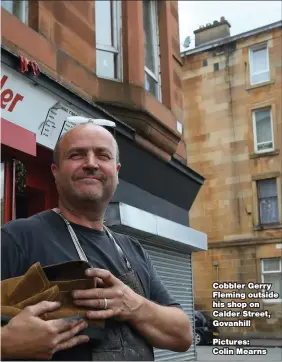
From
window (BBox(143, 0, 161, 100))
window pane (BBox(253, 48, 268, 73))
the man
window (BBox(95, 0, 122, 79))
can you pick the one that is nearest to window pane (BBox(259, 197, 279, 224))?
window pane (BBox(253, 48, 268, 73))

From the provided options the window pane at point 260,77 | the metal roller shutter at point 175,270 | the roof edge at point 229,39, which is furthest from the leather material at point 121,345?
the roof edge at point 229,39

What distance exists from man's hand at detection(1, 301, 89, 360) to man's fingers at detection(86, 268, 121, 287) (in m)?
0.14

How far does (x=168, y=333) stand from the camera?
6.03ft

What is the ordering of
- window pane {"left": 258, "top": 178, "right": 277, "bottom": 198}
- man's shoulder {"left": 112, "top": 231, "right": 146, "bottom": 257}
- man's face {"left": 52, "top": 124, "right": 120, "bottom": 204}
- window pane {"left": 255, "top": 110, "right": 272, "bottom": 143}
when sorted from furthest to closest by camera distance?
window pane {"left": 255, "top": 110, "right": 272, "bottom": 143}
window pane {"left": 258, "top": 178, "right": 277, "bottom": 198}
man's shoulder {"left": 112, "top": 231, "right": 146, "bottom": 257}
man's face {"left": 52, "top": 124, "right": 120, "bottom": 204}

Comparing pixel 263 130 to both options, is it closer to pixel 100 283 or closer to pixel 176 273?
pixel 176 273

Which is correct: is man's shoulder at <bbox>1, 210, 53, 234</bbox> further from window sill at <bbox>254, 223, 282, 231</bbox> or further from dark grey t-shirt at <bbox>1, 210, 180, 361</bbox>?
window sill at <bbox>254, 223, 282, 231</bbox>

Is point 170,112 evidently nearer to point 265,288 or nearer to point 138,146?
point 138,146

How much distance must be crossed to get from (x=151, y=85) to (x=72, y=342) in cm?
796

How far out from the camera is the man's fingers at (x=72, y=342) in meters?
1.55

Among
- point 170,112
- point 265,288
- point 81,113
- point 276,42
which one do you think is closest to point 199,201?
point 265,288

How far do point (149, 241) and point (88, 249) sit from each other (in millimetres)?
6729

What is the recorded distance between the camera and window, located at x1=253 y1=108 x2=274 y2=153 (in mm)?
22344

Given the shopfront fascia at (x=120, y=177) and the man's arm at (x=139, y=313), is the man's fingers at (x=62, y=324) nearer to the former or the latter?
the man's arm at (x=139, y=313)

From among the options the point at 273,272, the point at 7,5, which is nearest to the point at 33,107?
the point at 7,5
